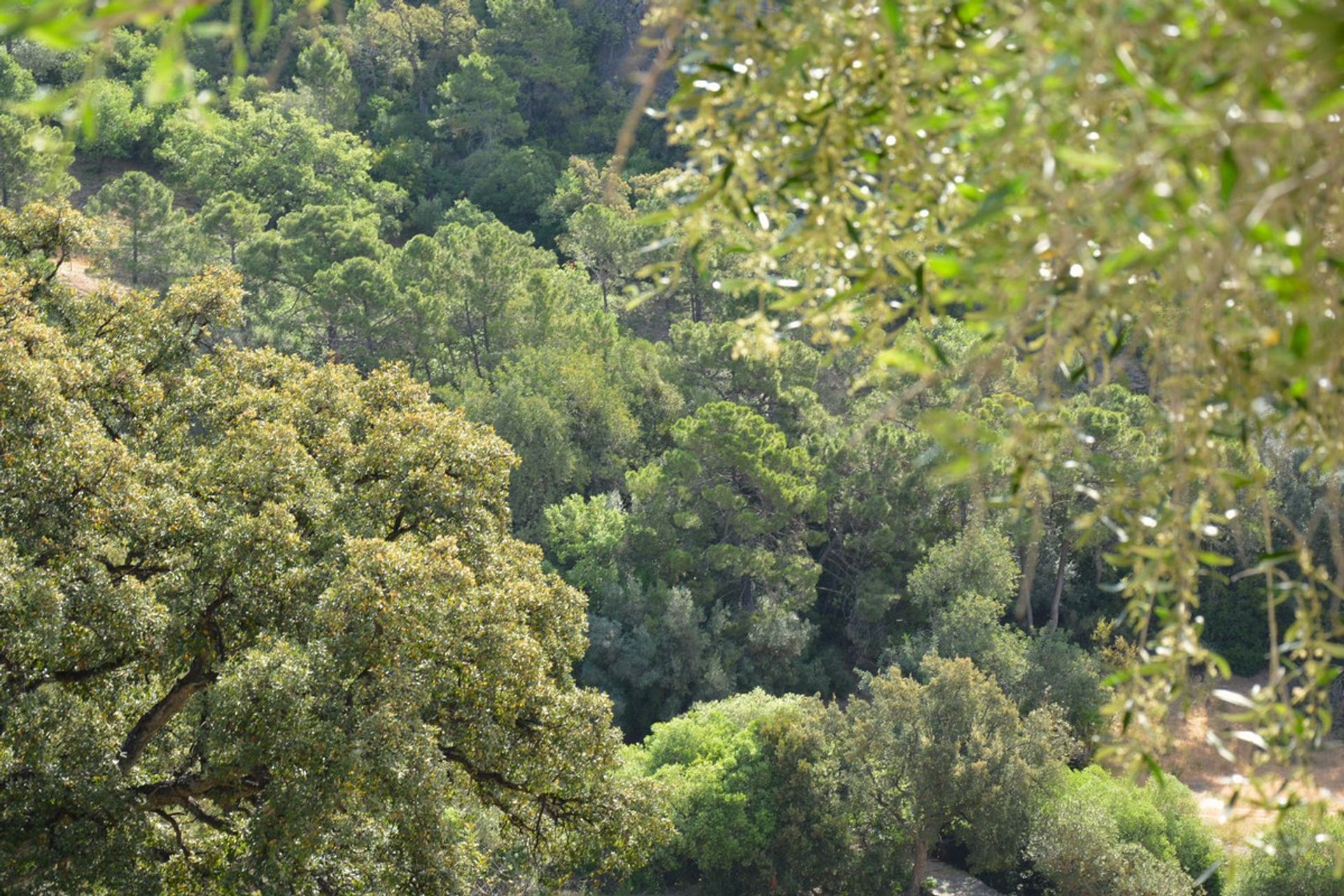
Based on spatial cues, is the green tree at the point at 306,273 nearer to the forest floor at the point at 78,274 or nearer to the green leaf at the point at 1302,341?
the forest floor at the point at 78,274

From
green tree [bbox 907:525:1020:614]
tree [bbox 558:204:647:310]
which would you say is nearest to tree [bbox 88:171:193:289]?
tree [bbox 558:204:647:310]

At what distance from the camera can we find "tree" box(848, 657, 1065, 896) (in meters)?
17.0

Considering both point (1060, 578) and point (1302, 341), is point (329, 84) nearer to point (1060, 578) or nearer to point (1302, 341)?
point (1060, 578)

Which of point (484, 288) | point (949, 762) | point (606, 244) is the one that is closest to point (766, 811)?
point (949, 762)

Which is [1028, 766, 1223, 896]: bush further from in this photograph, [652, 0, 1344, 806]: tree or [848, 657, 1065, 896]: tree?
[652, 0, 1344, 806]: tree

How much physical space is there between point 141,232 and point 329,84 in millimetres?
17169

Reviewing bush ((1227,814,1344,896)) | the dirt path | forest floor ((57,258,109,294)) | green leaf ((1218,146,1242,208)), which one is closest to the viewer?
green leaf ((1218,146,1242,208))

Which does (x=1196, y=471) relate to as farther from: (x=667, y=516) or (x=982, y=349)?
(x=667, y=516)

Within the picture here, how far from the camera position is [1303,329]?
150 cm

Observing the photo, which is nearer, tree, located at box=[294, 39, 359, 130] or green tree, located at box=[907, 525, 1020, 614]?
green tree, located at box=[907, 525, 1020, 614]

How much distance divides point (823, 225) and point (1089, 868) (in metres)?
16.3

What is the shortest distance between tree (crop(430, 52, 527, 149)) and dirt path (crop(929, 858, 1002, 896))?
3195 cm

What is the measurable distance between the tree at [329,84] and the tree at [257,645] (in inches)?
1399

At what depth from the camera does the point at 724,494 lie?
23.3 metres
